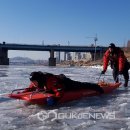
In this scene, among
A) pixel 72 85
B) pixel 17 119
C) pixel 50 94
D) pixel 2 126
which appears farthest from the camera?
pixel 72 85

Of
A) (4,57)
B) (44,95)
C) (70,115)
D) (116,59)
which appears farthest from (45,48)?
(70,115)

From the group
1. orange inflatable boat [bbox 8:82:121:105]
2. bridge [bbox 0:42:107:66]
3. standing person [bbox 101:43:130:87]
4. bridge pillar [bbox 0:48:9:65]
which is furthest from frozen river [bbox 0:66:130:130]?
bridge [bbox 0:42:107:66]

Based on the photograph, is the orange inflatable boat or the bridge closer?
the orange inflatable boat

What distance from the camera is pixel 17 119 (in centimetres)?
646

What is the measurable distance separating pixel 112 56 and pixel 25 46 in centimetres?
9110

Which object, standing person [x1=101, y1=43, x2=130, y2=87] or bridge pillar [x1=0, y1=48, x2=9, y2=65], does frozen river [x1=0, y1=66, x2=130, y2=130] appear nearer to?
standing person [x1=101, y1=43, x2=130, y2=87]

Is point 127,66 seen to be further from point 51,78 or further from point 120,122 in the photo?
point 120,122

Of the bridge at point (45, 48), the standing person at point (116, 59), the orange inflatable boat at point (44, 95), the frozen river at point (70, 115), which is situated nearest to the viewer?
the frozen river at point (70, 115)

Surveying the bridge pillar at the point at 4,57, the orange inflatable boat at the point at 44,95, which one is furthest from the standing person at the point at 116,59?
the bridge pillar at the point at 4,57

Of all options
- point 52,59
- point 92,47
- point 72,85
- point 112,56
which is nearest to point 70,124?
point 72,85

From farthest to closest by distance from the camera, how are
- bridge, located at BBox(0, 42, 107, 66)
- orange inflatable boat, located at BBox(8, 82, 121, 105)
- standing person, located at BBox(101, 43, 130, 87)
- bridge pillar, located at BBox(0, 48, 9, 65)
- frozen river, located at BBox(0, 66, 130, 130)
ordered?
bridge, located at BBox(0, 42, 107, 66)
bridge pillar, located at BBox(0, 48, 9, 65)
standing person, located at BBox(101, 43, 130, 87)
orange inflatable boat, located at BBox(8, 82, 121, 105)
frozen river, located at BBox(0, 66, 130, 130)

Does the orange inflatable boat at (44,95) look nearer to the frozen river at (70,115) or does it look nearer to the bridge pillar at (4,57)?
the frozen river at (70,115)

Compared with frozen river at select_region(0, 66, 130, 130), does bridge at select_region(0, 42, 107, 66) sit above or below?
above

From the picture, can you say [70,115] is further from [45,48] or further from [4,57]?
[45,48]
